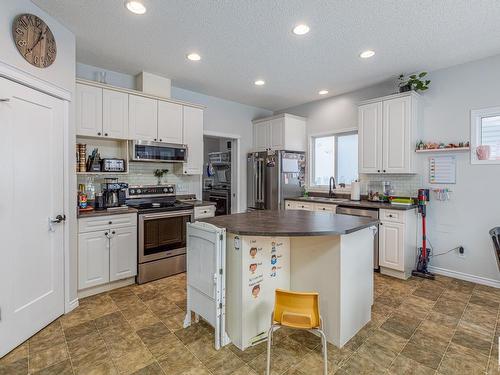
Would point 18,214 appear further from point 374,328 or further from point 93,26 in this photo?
point 374,328

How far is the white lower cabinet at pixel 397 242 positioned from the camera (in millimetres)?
3512

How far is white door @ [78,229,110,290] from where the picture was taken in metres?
2.95

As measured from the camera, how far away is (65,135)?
2660 mm

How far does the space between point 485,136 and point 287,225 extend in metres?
3.08

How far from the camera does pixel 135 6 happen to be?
7.63ft

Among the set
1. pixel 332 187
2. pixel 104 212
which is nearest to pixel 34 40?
pixel 104 212

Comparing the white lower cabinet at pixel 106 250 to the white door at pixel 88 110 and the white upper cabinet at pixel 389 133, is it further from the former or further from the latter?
the white upper cabinet at pixel 389 133

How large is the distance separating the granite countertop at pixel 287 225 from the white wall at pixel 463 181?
205cm

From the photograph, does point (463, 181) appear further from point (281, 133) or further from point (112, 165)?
point (112, 165)

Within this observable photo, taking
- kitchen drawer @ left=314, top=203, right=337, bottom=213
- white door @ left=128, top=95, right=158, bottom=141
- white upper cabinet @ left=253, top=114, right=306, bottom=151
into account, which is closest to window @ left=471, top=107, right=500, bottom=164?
kitchen drawer @ left=314, top=203, right=337, bottom=213

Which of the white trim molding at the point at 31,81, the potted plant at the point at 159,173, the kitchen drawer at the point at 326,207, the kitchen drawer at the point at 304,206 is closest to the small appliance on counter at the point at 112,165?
the potted plant at the point at 159,173

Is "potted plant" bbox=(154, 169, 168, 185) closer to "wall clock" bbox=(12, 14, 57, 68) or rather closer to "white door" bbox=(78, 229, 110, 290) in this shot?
"white door" bbox=(78, 229, 110, 290)

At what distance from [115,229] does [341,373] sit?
2742 mm

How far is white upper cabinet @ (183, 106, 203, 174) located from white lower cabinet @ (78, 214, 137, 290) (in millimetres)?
1290
